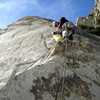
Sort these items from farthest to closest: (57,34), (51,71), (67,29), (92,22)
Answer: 1. (92,22)
2. (57,34)
3. (67,29)
4. (51,71)

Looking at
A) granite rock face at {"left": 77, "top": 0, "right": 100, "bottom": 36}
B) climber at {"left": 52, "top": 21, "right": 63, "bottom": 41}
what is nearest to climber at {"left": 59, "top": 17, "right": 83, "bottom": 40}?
climber at {"left": 52, "top": 21, "right": 63, "bottom": 41}

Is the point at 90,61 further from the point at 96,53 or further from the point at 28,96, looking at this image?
the point at 28,96

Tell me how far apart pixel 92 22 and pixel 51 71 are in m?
16.1

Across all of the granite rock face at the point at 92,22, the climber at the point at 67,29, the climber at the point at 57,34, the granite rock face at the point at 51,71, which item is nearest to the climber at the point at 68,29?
the climber at the point at 67,29

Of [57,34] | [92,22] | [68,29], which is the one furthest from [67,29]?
[92,22]

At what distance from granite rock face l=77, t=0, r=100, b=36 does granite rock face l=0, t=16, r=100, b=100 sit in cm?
998

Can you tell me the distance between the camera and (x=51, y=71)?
24.7 feet

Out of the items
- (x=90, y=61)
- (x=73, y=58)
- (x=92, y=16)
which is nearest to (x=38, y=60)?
(x=73, y=58)

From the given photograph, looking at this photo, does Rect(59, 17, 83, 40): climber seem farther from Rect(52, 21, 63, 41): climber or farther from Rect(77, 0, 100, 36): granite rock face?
Rect(77, 0, 100, 36): granite rock face

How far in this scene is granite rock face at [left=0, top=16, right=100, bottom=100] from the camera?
6.62 metres

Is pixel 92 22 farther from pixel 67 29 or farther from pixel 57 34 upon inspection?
pixel 57 34

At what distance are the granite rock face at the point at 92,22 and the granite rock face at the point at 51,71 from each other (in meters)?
9.98

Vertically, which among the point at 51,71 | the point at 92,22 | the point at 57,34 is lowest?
the point at 51,71

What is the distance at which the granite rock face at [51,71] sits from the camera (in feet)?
21.7
